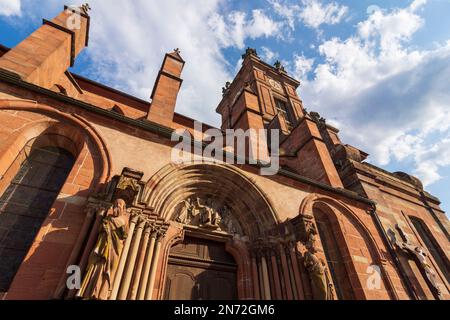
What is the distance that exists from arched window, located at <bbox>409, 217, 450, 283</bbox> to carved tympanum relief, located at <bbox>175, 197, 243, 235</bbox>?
9.27m

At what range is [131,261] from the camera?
12.4 ft

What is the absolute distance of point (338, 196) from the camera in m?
7.73

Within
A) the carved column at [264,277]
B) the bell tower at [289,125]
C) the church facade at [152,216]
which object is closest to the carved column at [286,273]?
the church facade at [152,216]

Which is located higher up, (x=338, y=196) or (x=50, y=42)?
(x=50, y=42)

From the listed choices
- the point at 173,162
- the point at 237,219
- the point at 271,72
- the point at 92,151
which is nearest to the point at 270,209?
the point at 237,219

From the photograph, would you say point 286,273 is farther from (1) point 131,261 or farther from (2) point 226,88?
(2) point 226,88

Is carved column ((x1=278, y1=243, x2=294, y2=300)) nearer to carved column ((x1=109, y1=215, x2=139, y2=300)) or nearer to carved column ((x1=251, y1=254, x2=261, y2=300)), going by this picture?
carved column ((x1=251, y1=254, x2=261, y2=300))

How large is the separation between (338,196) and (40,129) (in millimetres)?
8438

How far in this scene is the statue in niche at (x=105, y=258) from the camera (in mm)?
2975

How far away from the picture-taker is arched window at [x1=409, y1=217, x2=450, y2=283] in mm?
9186

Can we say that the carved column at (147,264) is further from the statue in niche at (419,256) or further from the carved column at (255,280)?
the statue in niche at (419,256)

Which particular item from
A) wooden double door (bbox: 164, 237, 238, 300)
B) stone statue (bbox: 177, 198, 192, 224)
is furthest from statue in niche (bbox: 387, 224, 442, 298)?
stone statue (bbox: 177, 198, 192, 224)

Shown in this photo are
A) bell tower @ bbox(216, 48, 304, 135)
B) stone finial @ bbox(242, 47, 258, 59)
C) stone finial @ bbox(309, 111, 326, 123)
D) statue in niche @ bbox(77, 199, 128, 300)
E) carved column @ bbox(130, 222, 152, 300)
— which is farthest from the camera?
stone finial @ bbox(242, 47, 258, 59)
